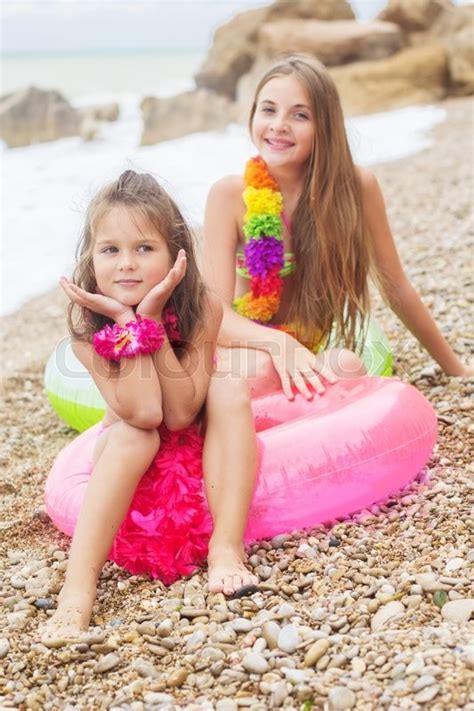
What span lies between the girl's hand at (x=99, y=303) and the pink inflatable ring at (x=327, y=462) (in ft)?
2.19

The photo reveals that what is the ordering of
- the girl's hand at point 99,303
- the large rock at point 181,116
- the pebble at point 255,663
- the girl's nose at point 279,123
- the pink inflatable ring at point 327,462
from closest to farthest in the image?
the pebble at point 255,663 → the girl's hand at point 99,303 → the pink inflatable ring at point 327,462 → the girl's nose at point 279,123 → the large rock at point 181,116

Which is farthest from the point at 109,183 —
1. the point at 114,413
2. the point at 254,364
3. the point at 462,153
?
the point at 462,153

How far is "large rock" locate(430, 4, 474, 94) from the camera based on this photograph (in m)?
19.3

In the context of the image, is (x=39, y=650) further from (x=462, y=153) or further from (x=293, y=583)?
(x=462, y=153)

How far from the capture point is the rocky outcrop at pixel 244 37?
22.8m

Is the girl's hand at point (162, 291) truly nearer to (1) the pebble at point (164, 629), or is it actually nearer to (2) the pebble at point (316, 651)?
(1) the pebble at point (164, 629)

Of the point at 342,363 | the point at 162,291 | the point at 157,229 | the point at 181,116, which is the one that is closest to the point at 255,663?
the point at 162,291

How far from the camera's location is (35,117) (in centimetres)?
2209

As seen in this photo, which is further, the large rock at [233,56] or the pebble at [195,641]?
the large rock at [233,56]

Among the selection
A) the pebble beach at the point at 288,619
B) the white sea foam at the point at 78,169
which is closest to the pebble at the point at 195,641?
the pebble beach at the point at 288,619

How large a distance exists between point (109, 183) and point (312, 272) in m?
1.28

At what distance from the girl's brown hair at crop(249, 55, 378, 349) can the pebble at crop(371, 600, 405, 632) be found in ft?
6.09

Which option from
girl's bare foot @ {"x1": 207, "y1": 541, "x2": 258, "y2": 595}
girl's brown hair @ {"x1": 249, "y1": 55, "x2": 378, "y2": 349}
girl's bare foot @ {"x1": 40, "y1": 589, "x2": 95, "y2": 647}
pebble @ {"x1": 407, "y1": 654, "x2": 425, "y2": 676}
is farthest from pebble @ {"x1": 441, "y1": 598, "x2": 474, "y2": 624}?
girl's brown hair @ {"x1": 249, "y1": 55, "x2": 378, "y2": 349}

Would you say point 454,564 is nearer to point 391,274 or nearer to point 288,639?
point 288,639
